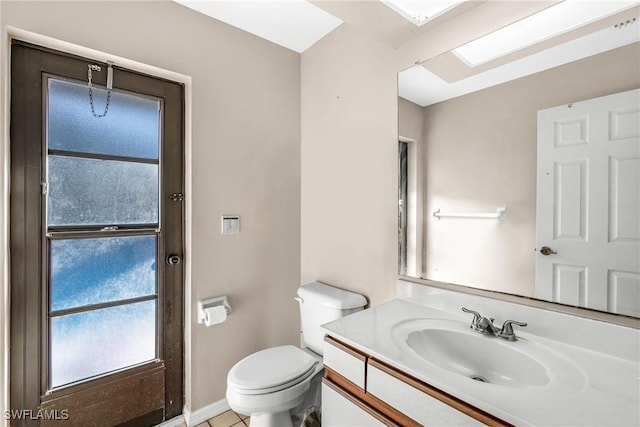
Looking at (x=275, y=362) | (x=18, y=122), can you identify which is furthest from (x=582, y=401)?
(x=18, y=122)

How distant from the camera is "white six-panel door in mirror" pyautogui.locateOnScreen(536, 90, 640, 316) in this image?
0.89m

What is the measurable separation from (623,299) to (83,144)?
226 cm

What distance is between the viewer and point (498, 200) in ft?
3.85

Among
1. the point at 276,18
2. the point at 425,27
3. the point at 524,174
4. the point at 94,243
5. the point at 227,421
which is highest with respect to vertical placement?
the point at 276,18

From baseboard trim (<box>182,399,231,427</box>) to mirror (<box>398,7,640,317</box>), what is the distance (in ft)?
4.62

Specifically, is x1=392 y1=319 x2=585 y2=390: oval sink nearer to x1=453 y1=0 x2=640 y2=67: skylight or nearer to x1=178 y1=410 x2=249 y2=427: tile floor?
x1=453 y1=0 x2=640 y2=67: skylight

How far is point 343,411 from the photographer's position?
1.00 meters

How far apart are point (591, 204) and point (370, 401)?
3.20ft

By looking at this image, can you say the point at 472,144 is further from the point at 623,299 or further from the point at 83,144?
the point at 83,144

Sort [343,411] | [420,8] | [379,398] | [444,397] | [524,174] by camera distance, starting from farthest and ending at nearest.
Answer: [420,8]
[524,174]
[343,411]
[379,398]
[444,397]

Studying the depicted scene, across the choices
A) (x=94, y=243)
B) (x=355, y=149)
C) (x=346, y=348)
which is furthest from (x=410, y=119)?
(x=94, y=243)

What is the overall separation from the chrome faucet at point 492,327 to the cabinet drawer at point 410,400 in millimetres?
433

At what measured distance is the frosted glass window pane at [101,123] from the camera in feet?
4.42

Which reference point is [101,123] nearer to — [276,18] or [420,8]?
[276,18]
